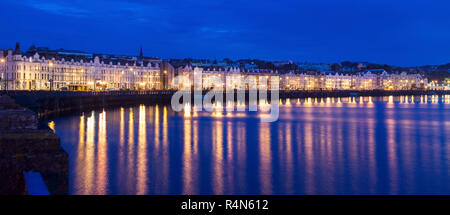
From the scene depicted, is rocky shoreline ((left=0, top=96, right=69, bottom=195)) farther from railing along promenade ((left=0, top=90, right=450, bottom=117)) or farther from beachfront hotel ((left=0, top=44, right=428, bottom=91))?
beachfront hotel ((left=0, top=44, right=428, bottom=91))

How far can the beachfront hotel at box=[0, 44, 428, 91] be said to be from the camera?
8444 cm

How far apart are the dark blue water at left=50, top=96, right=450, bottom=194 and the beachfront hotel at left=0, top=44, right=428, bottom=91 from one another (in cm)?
3828

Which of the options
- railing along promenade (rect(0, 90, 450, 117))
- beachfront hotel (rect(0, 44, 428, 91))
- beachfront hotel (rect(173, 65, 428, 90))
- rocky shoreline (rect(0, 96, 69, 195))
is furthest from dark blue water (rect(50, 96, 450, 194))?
beachfront hotel (rect(173, 65, 428, 90))

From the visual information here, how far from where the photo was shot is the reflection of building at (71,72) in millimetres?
83875

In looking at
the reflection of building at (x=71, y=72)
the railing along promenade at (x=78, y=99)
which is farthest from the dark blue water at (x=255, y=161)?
the reflection of building at (x=71, y=72)

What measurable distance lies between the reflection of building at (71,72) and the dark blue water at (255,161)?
46.4m

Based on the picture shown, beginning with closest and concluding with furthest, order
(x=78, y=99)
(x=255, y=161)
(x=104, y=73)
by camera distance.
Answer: (x=255, y=161) → (x=78, y=99) → (x=104, y=73)

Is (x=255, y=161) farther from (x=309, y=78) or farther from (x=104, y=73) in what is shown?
(x=309, y=78)

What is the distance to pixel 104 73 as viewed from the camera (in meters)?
106

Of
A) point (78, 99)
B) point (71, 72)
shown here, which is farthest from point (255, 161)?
point (71, 72)

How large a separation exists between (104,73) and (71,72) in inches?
412

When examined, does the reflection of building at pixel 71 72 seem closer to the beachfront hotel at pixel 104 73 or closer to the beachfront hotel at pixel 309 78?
the beachfront hotel at pixel 104 73

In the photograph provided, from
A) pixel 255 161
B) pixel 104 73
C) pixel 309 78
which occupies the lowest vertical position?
pixel 255 161

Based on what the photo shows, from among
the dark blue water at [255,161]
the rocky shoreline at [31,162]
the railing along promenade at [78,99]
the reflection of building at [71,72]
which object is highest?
the reflection of building at [71,72]
